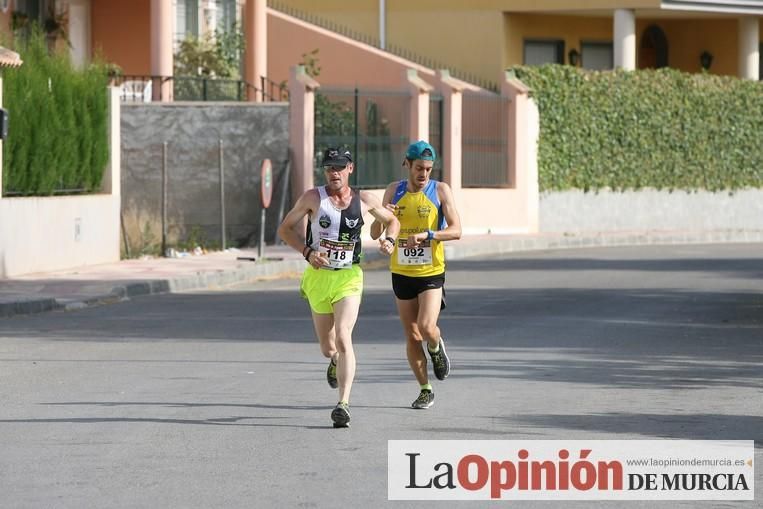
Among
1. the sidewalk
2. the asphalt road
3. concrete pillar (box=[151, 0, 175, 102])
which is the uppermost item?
concrete pillar (box=[151, 0, 175, 102])

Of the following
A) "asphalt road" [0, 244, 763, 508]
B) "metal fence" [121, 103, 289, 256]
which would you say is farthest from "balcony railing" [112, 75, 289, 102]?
"asphalt road" [0, 244, 763, 508]

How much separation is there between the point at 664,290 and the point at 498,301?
2.99 metres

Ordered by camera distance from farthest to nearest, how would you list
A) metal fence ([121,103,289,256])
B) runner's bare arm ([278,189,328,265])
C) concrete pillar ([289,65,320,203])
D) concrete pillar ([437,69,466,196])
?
concrete pillar ([437,69,466,196]) < concrete pillar ([289,65,320,203]) < metal fence ([121,103,289,256]) < runner's bare arm ([278,189,328,265])

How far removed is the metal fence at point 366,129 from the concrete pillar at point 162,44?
3.14 m

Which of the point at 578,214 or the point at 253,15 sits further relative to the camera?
the point at 578,214

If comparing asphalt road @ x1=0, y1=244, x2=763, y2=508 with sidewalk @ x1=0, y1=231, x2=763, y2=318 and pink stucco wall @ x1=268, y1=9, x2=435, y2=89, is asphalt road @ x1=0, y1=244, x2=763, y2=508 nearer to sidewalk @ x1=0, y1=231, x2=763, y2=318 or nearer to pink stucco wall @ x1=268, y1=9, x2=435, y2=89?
sidewalk @ x1=0, y1=231, x2=763, y2=318

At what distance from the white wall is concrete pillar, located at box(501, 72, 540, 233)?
40.9 feet

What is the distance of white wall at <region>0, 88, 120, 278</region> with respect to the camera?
74.9ft

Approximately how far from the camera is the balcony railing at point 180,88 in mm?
32134

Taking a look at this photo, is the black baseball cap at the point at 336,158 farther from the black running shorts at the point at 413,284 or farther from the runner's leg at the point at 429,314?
the runner's leg at the point at 429,314

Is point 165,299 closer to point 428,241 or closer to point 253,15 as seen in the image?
point 428,241

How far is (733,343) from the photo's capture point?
16.2m

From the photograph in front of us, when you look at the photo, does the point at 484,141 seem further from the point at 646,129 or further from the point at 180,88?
the point at 180,88

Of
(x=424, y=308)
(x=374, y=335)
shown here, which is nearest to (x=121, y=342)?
(x=374, y=335)
